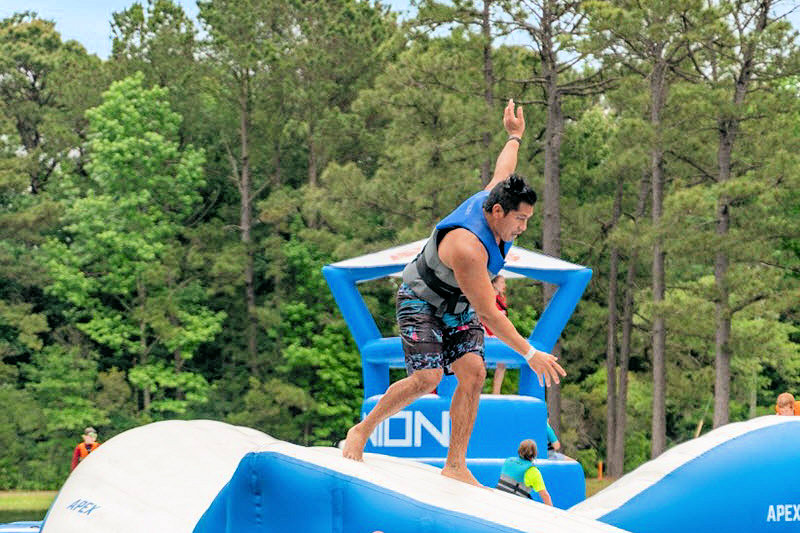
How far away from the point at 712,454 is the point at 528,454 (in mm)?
1582

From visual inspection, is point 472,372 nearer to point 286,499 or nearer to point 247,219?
point 286,499

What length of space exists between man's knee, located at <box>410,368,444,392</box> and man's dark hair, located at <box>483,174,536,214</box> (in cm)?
89

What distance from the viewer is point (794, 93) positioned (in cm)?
2827

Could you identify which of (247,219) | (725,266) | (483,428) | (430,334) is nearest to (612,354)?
(725,266)

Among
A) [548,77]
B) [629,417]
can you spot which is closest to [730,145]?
[548,77]

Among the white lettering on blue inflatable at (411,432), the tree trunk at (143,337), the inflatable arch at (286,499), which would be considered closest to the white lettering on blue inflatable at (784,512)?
the inflatable arch at (286,499)

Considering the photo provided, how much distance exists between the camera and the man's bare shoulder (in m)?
5.91

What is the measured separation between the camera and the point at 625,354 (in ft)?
131

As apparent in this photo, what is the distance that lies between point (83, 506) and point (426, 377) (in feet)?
8.48

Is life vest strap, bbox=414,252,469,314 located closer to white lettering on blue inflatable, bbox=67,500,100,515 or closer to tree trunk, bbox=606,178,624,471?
white lettering on blue inflatable, bbox=67,500,100,515

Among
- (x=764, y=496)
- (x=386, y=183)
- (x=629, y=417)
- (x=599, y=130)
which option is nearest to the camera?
(x=764, y=496)

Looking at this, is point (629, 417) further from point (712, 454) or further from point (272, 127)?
point (712, 454)

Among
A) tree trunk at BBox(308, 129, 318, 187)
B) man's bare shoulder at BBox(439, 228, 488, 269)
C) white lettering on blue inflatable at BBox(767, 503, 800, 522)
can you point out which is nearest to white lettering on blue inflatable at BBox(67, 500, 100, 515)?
man's bare shoulder at BBox(439, 228, 488, 269)

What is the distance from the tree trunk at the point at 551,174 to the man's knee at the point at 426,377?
25406 millimetres
